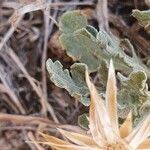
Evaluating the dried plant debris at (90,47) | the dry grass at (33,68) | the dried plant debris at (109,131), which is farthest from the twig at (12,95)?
the dried plant debris at (109,131)

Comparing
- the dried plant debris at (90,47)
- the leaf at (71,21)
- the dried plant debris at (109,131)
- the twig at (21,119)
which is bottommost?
the twig at (21,119)

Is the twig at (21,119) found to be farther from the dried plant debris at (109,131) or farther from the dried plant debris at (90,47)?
the dried plant debris at (109,131)

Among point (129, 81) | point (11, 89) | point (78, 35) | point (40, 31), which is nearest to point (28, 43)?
point (40, 31)

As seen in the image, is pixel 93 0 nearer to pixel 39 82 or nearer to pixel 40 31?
pixel 40 31

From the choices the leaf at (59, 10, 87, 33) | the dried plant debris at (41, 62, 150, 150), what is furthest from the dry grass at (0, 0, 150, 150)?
the dried plant debris at (41, 62, 150, 150)

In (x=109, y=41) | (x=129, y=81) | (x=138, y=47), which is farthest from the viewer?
(x=138, y=47)

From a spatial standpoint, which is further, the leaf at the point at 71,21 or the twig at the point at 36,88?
the twig at the point at 36,88

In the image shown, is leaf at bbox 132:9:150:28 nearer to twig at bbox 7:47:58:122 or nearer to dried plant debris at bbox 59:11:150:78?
dried plant debris at bbox 59:11:150:78
